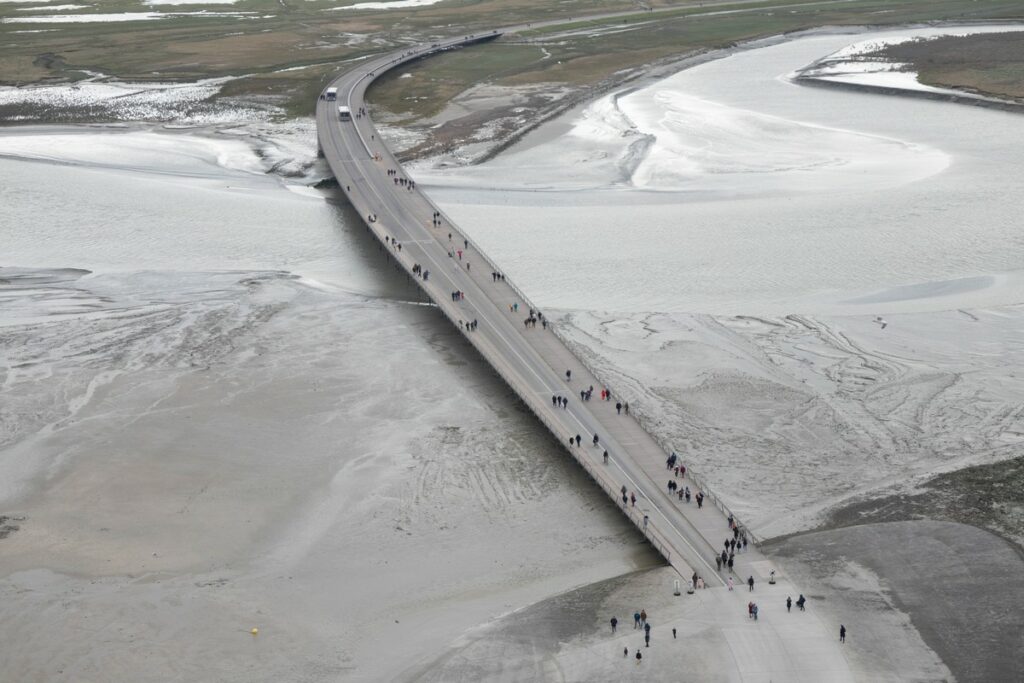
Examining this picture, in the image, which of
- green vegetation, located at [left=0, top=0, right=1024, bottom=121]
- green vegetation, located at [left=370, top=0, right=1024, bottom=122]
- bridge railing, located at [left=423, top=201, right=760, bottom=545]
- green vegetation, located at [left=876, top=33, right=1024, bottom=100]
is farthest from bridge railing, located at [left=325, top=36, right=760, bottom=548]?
green vegetation, located at [left=876, top=33, right=1024, bottom=100]

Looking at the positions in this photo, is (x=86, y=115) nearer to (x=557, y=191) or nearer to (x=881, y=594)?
(x=557, y=191)

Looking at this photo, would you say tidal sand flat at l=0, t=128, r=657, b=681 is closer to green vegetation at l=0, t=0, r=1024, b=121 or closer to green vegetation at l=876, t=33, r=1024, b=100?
green vegetation at l=0, t=0, r=1024, b=121

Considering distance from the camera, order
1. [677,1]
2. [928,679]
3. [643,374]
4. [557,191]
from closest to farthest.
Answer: [928,679]
[643,374]
[557,191]
[677,1]

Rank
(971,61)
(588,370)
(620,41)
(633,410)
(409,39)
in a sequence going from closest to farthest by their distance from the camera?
(633,410), (588,370), (971,61), (620,41), (409,39)

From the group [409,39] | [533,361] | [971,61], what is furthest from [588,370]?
[409,39]

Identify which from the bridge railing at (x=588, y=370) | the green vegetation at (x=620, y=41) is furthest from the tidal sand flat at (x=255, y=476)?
the green vegetation at (x=620, y=41)


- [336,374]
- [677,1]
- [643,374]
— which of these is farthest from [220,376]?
[677,1]

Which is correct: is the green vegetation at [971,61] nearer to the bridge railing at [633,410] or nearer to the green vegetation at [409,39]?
the green vegetation at [409,39]

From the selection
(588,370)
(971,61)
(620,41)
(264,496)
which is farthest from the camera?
(620,41)

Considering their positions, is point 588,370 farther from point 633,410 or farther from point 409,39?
point 409,39
